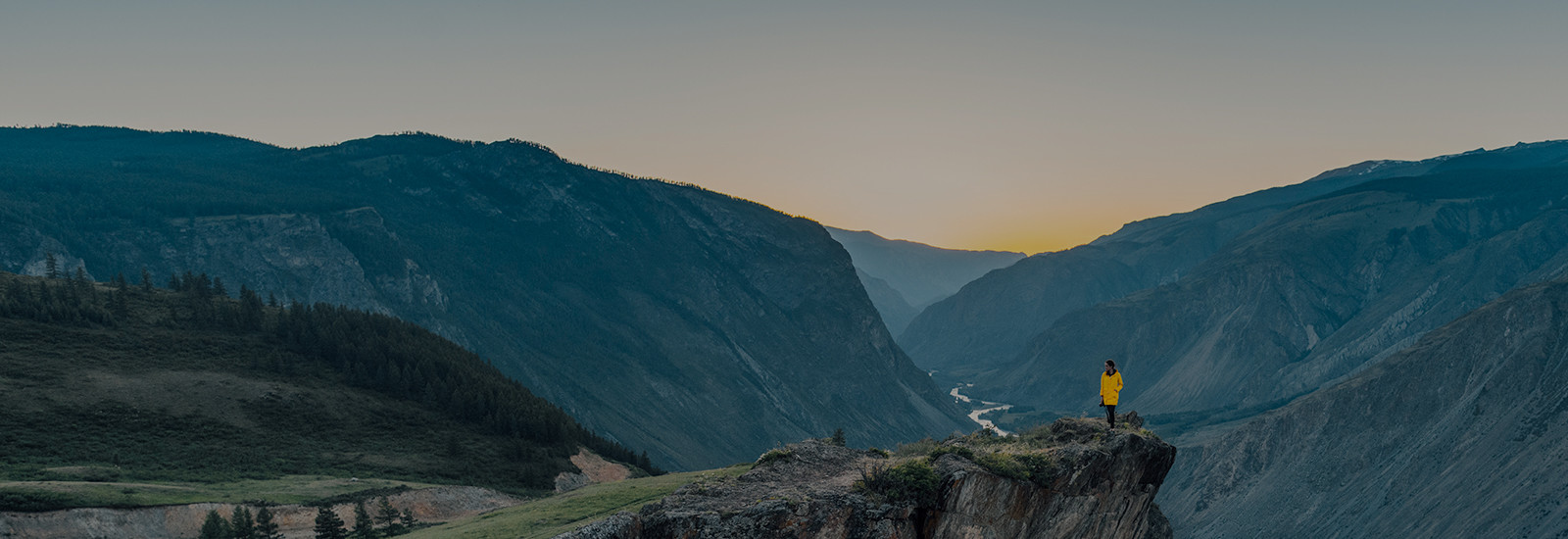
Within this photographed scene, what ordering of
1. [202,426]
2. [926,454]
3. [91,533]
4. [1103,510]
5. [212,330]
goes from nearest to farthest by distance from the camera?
1. [926,454]
2. [1103,510]
3. [91,533]
4. [202,426]
5. [212,330]

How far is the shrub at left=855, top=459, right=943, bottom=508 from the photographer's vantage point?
26.7 meters

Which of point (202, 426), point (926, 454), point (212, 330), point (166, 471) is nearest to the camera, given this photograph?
point (926, 454)

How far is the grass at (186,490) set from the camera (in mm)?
48312

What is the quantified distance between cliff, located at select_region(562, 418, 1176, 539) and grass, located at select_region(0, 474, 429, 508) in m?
37.7

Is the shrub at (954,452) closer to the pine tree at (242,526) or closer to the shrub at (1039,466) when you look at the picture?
the shrub at (1039,466)

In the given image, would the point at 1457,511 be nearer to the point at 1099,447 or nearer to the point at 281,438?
the point at 1099,447

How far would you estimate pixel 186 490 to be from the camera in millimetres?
54812

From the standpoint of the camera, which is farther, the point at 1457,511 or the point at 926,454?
the point at 1457,511

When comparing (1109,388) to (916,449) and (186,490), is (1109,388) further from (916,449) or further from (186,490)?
(186,490)

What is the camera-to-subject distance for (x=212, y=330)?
92750mm

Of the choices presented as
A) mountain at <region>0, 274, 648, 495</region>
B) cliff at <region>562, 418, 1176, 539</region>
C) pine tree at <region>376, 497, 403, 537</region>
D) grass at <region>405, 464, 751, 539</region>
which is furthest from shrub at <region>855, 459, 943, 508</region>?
mountain at <region>0, 274, 648, 495</region>

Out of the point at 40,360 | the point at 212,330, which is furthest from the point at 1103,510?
the point at 212,330

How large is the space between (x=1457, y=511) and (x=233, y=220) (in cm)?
20517

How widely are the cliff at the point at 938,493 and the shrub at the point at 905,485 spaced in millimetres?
28
